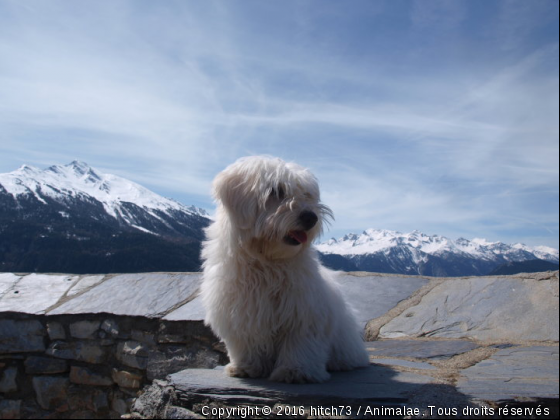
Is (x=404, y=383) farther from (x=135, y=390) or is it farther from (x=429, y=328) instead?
(x=135, y=390)

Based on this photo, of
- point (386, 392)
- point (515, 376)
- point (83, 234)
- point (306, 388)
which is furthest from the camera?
point (83, 234)

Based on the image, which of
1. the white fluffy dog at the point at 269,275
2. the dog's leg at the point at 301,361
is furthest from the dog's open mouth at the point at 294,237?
the dog's leg at the point at 301,361

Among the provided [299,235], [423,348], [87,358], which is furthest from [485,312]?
[87,358]

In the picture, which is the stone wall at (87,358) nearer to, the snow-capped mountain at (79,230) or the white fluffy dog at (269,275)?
the white fluffy dog at (269,275)

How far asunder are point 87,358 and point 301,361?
307 centimetres

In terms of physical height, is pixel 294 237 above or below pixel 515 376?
above

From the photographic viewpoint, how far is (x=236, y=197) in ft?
10.7

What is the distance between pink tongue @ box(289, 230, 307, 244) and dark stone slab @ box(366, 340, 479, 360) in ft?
5.82

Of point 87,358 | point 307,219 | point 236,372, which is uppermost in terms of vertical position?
point 307,219

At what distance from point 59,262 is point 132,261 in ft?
47.0

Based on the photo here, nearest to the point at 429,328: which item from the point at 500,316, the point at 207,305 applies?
the point at 500,316

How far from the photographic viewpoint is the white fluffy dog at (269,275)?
10.2ft

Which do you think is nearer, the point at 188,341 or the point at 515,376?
the point at 515,376

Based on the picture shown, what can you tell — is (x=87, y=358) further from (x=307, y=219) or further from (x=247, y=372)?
(x=307, y=219)
